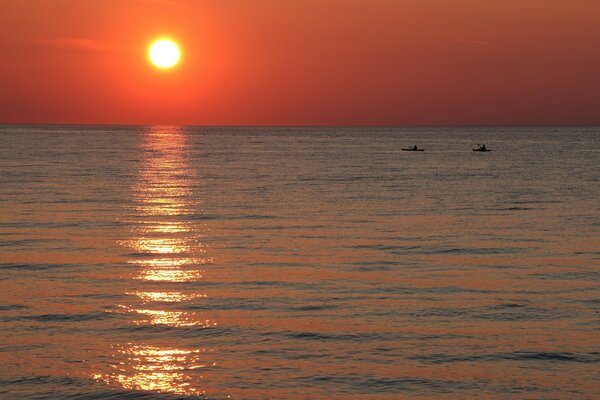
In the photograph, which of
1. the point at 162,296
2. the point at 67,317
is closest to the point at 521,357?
the point at 162,296

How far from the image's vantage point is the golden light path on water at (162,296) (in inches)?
657

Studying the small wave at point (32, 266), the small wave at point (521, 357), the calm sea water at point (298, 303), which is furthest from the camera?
the small wave at point (32, 266)

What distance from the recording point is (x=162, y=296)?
Answer: 23531 mm

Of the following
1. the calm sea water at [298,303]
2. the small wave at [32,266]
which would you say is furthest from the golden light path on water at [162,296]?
the small wave at [32,266]

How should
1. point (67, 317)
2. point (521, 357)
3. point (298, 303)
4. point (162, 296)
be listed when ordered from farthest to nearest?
point (162, 296)
point (298, 303)
point (67, 317)
point (521, 357)

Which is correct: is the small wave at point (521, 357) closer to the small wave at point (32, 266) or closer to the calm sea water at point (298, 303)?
the calm sea water at point (298, 303)

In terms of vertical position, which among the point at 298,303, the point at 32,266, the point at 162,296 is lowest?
the point at 298,303

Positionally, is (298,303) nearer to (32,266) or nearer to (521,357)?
(521,357)

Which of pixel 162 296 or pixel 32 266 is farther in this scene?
pixel 32 266

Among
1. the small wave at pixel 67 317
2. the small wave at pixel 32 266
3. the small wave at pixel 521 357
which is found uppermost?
the small wave at pixel 32 266

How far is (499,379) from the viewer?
54.5 feet

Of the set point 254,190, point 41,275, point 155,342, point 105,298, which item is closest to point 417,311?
point 155,342

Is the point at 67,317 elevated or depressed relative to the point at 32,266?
depressed

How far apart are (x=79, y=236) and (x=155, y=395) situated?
64.6 ft
